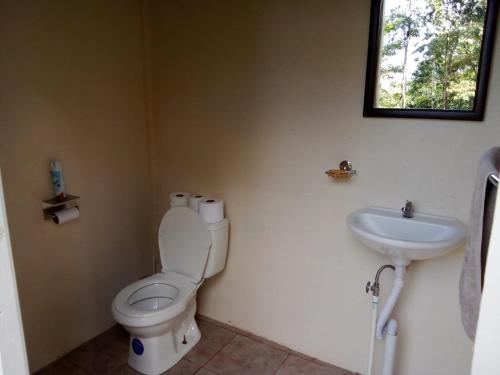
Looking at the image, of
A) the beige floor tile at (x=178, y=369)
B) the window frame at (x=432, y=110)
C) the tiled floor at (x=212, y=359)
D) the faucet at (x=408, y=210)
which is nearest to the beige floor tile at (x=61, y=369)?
the tiled floor at (x=212, y=359)

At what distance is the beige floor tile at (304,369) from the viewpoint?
1969 millimetres

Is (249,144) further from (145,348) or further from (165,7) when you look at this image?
(145,348)

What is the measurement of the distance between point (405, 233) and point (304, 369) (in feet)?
3.19

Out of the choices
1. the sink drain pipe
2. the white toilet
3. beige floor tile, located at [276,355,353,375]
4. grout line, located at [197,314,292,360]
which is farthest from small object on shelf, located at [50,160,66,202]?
the sink drain pipe

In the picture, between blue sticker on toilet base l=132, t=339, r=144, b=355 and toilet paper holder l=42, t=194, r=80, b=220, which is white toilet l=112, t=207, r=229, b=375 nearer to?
blue sticker on toilet base l=132, t=339, r=144, b=355

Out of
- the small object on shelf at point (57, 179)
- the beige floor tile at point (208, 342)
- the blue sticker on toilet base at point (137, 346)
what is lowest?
the beige floor tile at point (208, 342)

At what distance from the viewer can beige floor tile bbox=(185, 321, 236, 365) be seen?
6.84 feet

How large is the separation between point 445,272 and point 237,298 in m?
1.20

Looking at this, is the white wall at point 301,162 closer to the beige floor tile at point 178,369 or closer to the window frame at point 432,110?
the window frame at point 432,110

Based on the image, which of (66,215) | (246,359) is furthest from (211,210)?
(246,359)

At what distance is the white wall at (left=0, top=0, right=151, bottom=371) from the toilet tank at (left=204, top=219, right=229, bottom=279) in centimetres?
62

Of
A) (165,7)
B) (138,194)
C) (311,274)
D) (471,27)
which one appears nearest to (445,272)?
(311,274)

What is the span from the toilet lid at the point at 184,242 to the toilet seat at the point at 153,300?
59mm

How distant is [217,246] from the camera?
83.4 inches
